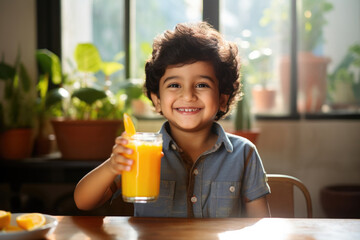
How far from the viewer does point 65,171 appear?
9.05 ft

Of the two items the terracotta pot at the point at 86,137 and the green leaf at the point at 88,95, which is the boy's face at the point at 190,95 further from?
the terracotta pot at the point at 86,137

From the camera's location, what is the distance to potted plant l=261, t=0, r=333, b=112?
3498 millimetres

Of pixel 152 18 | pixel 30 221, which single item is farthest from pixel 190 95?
pixel 152 18

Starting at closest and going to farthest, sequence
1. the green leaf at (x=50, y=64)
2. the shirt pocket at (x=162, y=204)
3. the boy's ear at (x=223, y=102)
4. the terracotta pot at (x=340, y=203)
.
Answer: the shirt pocket at (x=162, y=204), the boy's ear at (x=223, y=102), the green leaf at (x=50, y=64), the terracotta pot at (x=340, y=203)

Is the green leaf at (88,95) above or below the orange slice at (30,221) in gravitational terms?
above

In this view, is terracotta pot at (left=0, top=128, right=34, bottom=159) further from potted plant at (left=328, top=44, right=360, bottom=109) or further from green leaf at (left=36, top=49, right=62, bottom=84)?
potted plant at (left=328, top=44, right=360, bottom=109)

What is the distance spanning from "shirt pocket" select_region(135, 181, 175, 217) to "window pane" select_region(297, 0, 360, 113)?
7.80 ft

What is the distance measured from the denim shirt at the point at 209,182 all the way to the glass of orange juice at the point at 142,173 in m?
0.23

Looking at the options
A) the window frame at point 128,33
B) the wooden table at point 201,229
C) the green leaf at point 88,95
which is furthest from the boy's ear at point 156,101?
the window frame at point 128,33

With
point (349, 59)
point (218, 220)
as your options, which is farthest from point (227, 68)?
point (349, 59)

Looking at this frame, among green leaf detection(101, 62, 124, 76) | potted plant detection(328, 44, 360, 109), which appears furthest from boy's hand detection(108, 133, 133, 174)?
potted plant detection(328, 44, 360, 109)

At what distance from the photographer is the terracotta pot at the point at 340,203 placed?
3102mm

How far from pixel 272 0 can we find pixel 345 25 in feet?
1.95

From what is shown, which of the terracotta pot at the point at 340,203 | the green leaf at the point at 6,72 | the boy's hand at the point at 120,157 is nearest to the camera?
the boy's hand at the point at 120,157
